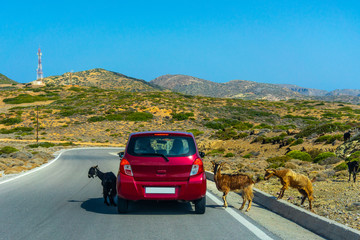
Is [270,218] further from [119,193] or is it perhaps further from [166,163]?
[119,193]

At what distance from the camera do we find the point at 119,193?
312 inches

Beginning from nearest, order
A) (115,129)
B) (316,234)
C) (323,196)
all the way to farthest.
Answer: (316,234), (323,196), (115,129)

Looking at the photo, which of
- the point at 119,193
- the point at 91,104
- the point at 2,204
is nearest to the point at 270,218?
the point at 119,193

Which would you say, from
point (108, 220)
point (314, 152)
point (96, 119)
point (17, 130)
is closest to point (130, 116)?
point (96, 119)

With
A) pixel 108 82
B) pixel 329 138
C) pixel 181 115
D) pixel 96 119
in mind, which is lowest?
pixel 329 138

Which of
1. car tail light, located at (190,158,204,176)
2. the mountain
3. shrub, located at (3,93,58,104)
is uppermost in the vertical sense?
the mountain

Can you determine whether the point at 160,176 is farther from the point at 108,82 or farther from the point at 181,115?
the point at 108,82

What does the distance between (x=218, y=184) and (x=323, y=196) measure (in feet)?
10.2

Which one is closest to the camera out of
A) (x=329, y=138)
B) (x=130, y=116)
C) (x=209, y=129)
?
(x=329, y=138)

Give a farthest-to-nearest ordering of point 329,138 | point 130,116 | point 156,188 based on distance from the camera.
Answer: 1. point 130,116
2. point 329,138
3. point 156,188

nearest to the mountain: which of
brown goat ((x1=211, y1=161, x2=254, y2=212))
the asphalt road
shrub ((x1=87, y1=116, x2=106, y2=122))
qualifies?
shrub ((x1=87, y1=116, x2=106, y2=122))

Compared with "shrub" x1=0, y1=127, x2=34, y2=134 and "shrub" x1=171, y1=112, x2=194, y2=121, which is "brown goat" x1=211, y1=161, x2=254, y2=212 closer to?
"shrub" x1=0, y1=127, x2=34, y2=134

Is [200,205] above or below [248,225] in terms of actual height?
above

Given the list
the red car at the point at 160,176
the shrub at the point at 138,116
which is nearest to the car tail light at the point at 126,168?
the red car at the point at 160,176
